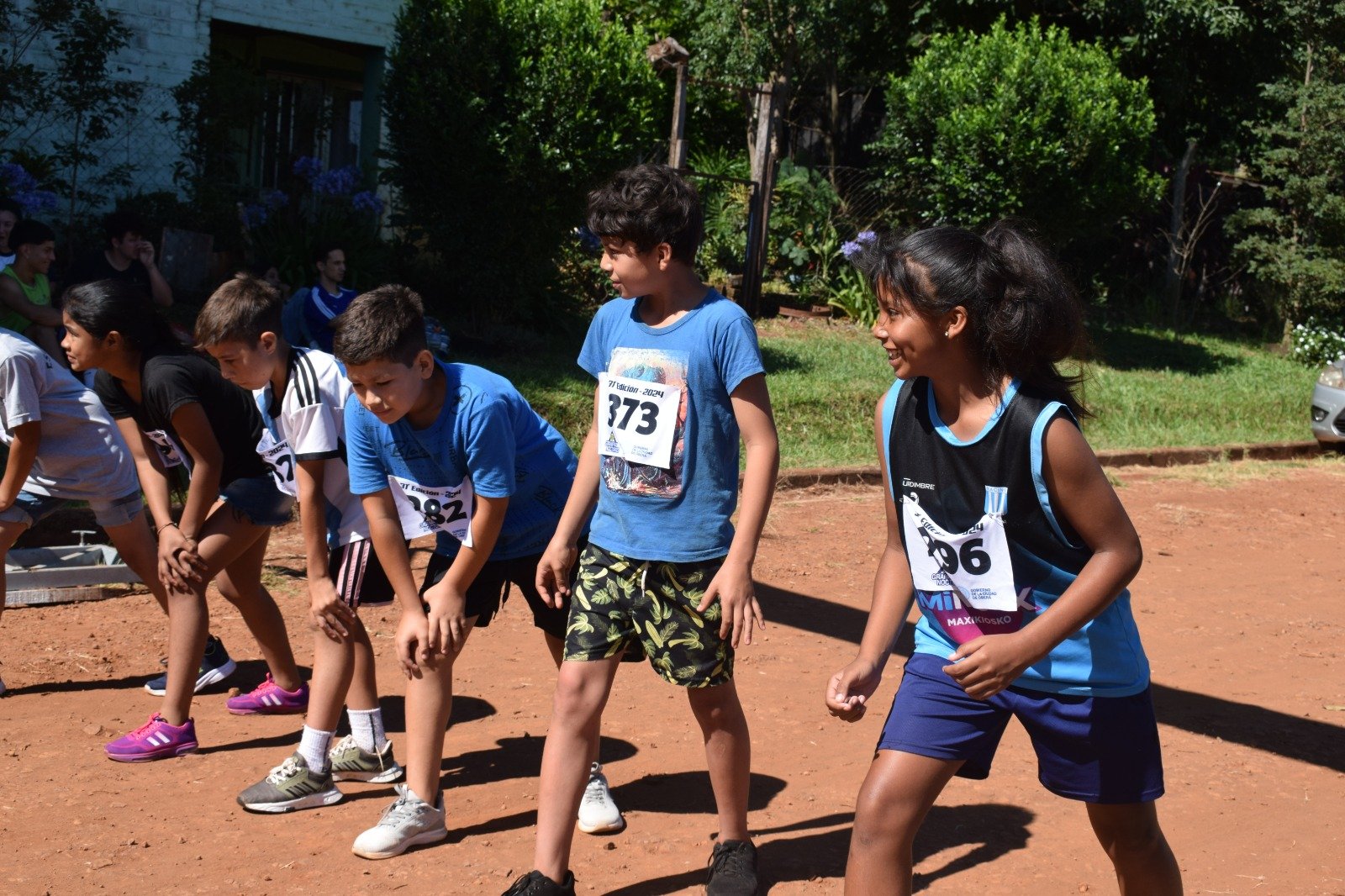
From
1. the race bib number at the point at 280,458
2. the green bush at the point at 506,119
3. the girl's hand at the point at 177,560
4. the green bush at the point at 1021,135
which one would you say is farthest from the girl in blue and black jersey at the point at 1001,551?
the green bush at the point at 1021,135

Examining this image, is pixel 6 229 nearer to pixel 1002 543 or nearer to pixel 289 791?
pixel 289 791

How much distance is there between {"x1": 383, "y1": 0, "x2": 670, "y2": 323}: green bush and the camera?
11.5 meters

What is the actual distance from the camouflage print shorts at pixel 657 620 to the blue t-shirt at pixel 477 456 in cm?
41

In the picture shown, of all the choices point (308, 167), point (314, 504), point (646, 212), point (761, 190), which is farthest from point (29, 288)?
point (761, 190)

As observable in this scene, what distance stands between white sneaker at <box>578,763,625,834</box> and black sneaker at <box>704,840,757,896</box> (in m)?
0.48

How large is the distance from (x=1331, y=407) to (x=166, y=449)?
37.8 feet

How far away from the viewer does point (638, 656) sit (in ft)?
12.9

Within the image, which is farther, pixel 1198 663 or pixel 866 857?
pixel 1198 663

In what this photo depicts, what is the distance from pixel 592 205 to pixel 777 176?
13748 millimetres

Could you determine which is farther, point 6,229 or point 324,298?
point 324,298

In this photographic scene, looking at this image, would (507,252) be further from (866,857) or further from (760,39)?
(866,857)

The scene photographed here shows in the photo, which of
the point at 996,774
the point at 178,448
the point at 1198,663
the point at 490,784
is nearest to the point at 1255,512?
the point at 1198,663

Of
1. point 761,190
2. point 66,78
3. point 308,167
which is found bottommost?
point 308,167

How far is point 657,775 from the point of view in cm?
469
